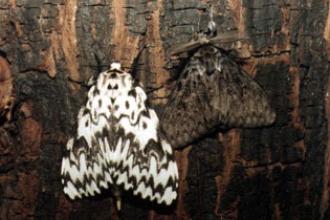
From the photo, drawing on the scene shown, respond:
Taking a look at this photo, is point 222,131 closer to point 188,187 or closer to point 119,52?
point 188,187

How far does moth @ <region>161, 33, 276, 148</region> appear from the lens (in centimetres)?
163

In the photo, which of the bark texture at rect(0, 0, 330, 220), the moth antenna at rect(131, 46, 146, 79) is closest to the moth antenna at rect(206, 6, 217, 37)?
the bark texture at rect(0, 0, 330, 220)

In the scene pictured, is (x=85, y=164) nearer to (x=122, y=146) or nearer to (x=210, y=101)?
(x=122, y=146)

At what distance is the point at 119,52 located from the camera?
1.58 m

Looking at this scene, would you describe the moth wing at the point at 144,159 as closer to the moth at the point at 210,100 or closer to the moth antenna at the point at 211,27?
the moth at the point at 210,100

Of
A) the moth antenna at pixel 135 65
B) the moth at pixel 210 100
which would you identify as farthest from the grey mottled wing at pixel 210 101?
the moth antenna at pixel 135 65

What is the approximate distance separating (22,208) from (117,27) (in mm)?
628

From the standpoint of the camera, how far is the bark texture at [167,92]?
1.57 metres

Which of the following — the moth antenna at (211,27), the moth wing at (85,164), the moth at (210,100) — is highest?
the moth antenna at (211,27)

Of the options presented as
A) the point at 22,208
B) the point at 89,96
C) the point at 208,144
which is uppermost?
the point at 89,96

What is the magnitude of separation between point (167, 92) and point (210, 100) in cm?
13

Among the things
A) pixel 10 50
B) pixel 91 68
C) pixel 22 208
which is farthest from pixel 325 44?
pixel 22 208

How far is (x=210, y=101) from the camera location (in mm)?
1655

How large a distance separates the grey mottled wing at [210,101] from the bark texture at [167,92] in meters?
0.03
